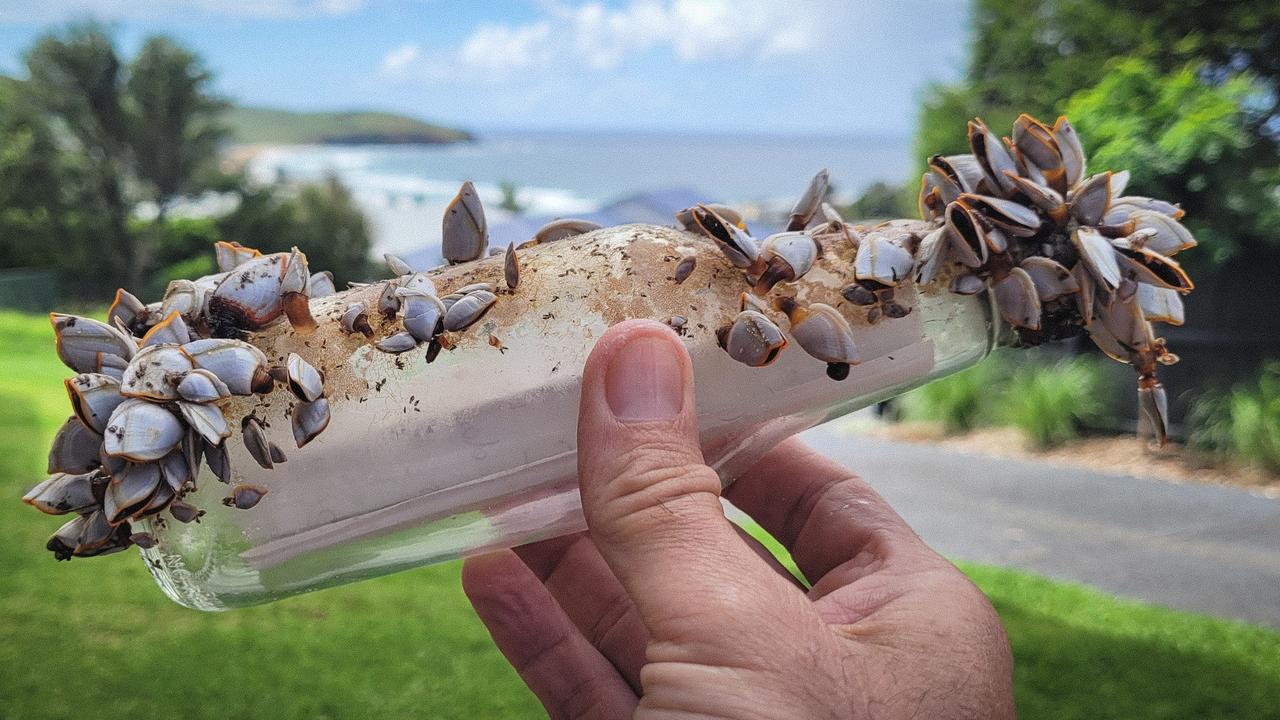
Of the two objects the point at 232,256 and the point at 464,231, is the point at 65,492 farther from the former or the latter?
the point at 464,231

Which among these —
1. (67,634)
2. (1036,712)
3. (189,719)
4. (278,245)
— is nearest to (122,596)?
(67,634)

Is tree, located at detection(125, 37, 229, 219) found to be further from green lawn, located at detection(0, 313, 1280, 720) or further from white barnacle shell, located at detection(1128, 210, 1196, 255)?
white barnacle shell, located at detection(1128, 210, 1196, 255)

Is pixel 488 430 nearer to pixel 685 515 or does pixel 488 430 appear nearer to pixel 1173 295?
pixel 685 515

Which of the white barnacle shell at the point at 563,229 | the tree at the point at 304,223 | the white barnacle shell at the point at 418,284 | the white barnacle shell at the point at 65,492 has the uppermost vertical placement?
the white barnacle shell at the point at 563,229

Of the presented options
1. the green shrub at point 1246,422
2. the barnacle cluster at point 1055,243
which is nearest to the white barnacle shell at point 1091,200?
the barnacle cluster at point 1055,243

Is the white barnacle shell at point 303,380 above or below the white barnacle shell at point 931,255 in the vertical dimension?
below

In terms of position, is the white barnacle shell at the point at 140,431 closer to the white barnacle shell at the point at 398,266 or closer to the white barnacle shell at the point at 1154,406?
the white barnacle shell at the point at 398,266

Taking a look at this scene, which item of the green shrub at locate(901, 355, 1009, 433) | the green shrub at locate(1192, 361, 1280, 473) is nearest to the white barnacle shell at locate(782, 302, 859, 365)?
the green shrub at locate(1192, 361, 1280, 473)

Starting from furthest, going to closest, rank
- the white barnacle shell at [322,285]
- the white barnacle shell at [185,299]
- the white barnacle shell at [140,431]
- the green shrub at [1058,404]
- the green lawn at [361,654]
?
the green shrub at [1058,404]
the green lawn at [361,654]
the white barnacle shell at [322,285]
the white barnacle shell at [185,299]
the white barnacle shell at [140,431]
